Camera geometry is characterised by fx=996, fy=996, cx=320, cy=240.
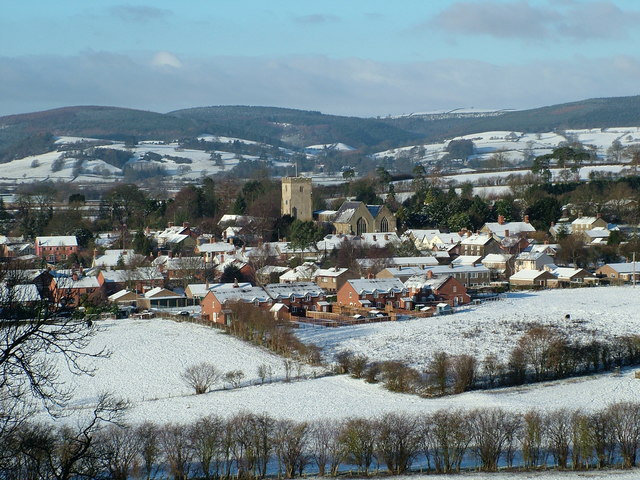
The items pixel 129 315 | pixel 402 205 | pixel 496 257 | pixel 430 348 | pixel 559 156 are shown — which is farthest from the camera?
pixel 559 156

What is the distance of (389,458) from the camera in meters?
15.3

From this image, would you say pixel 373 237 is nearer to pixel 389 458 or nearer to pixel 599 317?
pixel 599 317

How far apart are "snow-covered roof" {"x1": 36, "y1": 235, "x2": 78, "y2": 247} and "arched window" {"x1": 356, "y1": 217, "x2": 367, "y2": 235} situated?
12989 mm

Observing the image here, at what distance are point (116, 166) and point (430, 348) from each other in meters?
103

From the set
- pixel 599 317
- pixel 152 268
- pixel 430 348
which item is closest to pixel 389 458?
pixel 430 348

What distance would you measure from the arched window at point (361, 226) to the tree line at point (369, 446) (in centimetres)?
3100

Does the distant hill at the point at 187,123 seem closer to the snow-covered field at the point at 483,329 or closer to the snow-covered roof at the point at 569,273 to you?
the snow-covered roof at the point at 569,273

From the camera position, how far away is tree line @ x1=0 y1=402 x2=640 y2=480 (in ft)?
49.6

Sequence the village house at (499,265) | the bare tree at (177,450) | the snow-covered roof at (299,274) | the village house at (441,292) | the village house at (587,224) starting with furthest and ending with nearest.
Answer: the village house at (587,224), the village house at (499,265), the snow-covered roof at (299,274), the village house at (441,292), the bare tree at (177,450)

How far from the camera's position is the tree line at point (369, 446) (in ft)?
49.6

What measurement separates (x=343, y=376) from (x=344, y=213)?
2687 cm

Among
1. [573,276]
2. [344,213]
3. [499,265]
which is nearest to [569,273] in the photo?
[573,276]

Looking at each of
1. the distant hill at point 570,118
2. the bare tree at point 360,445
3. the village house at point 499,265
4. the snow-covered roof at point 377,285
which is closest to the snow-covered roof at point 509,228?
the village house at point 499,265

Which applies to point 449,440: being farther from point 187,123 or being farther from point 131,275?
point 187,123
